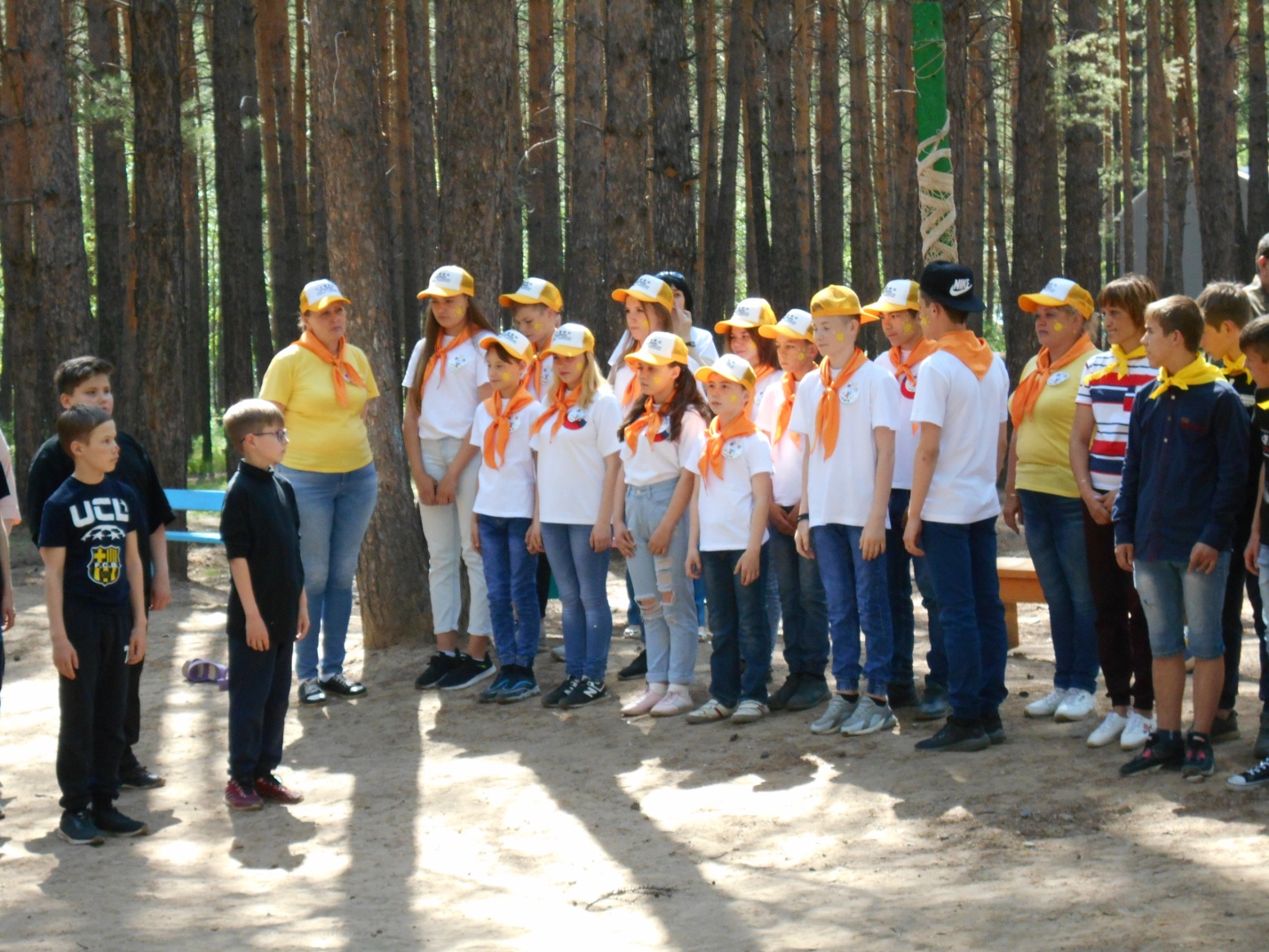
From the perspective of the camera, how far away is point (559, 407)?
7008mm

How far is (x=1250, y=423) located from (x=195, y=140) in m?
16.8

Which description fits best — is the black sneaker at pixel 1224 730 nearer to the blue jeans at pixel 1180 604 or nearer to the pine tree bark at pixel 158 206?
the blue jeans at pixel 1180 604

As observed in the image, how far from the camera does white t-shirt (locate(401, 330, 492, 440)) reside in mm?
7465

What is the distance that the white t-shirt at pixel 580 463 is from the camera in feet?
22.6

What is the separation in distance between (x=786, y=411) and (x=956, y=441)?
3.88ft

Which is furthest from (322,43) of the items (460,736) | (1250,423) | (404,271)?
(404,271)

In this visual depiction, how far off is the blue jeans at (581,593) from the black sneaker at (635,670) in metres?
0.35

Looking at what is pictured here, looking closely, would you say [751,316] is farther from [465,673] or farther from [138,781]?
[138,781]

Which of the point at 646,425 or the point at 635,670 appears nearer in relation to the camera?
the point at 646,425

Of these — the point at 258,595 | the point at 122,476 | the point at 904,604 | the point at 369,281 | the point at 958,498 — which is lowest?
the point at 904,604

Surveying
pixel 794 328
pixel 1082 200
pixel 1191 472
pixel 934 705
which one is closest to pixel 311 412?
pixel 794 328

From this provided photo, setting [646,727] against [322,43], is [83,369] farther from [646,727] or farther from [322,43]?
[322,43]

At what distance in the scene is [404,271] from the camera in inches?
896

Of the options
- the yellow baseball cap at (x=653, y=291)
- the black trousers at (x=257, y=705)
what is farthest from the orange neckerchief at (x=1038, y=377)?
the black trousers at (x=257, y=705)
